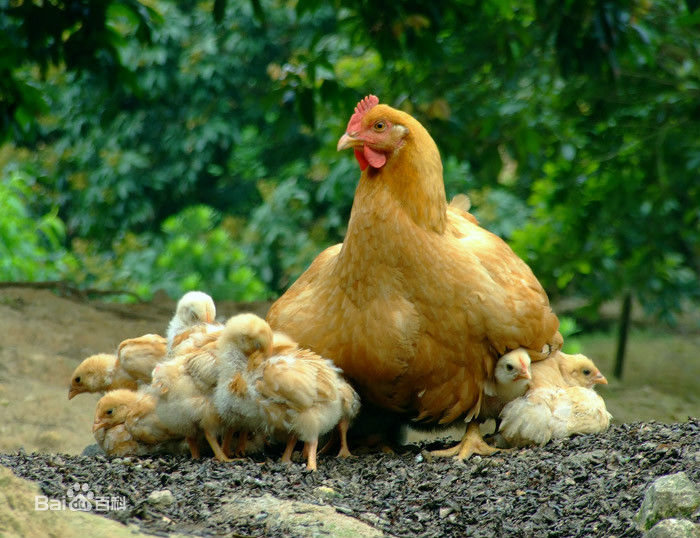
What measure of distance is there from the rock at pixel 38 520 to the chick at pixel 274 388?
117 centimetres

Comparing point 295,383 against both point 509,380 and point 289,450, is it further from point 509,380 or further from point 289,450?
point 509,380

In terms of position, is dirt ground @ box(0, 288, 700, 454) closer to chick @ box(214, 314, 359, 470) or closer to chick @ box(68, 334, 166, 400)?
chick @ box(68, 334, 166, 400)

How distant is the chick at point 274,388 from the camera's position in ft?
13.8

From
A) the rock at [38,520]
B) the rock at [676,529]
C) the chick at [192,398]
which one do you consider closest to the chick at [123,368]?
the chick at [192,398]

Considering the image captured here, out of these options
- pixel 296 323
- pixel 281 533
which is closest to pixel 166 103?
pixel 296 323

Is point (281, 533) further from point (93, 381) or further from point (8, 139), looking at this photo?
point (8, 139)

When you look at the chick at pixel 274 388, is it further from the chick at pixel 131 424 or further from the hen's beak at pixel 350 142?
the hen's beak at pixel 350 142

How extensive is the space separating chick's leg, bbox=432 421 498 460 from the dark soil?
11cm

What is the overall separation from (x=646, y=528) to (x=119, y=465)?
91.2 inches

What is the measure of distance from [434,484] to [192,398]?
1.25 metres

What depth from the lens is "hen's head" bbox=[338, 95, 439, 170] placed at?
4516 mm

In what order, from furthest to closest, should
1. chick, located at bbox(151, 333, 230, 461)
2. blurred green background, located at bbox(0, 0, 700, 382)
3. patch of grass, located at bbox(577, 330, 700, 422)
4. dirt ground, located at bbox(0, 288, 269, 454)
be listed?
1. patch of grass, located at bbox(577, 330, 700, 422)
2. blurred green background, located at bbox(0, 0, 700, 382)
3. dirt ground, located at bbox(0, 288, 269, 454)
4. chick, located at bbox(151, 333, 230, 461)

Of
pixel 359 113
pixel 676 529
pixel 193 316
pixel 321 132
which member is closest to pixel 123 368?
pixel 193 316

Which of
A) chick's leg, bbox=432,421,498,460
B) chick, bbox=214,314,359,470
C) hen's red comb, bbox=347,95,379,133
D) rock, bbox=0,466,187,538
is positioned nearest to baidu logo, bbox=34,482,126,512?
rock, bbox=0,466,187,538
